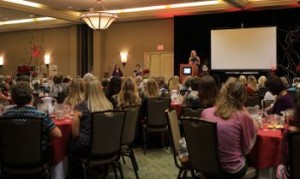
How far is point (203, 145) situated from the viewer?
9.99ft

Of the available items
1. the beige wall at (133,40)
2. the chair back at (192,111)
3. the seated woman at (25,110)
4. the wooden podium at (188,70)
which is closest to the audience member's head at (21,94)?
the seated woman at (25,110)

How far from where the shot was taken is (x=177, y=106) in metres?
6.28

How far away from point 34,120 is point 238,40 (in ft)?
37.2

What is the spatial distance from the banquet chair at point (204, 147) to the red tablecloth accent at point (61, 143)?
1.44 metres

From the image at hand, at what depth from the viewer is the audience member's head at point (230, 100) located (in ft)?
9.78

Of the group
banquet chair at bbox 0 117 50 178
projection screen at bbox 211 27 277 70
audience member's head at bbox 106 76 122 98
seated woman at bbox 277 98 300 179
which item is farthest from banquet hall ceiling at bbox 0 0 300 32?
seated woman at bbox 277 98 300 179

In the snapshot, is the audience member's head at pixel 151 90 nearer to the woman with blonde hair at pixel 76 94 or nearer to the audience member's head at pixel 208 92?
the woman with blonde hair at pixel 76 94

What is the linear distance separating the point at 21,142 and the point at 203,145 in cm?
158

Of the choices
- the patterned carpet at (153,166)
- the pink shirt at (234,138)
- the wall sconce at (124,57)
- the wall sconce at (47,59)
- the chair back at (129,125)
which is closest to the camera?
the pink shirt at (234,138)

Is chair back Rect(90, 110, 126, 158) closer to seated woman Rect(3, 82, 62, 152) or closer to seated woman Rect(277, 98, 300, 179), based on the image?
seated woman Rect(3, 82, 62, 152)

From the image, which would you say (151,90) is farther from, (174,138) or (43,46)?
(43,46)

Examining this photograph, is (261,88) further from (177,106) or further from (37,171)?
(37,171)

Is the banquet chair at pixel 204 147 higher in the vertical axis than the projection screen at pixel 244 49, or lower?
lower

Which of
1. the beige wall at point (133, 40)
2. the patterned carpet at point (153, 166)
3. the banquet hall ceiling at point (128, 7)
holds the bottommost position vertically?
the patterned carpet at point (153, 166)
